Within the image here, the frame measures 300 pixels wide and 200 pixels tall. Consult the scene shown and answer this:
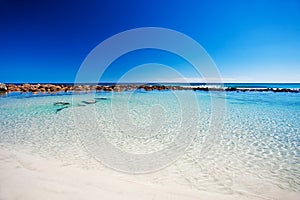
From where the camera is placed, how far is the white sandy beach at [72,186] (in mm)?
2855

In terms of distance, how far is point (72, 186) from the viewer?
10.3 feet

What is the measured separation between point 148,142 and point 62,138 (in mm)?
2815

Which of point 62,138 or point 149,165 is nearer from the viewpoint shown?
point 149,165

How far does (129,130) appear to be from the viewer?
762 centimetres

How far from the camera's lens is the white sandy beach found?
9.37ft

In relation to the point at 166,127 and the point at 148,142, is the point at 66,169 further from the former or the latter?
the point at 166,127

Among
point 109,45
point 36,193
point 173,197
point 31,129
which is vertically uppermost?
point 109,45

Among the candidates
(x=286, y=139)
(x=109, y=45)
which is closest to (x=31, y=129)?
(x=109, y=45)

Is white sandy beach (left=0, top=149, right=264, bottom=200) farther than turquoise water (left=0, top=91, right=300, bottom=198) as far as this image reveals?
No

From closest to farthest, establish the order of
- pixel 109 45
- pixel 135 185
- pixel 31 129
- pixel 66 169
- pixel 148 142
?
pixel 135 185
pixel 66 169
pixel 148 142
pixel 31 129
pixel 109 45

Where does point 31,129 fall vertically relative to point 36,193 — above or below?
above

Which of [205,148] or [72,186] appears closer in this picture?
[72,186]

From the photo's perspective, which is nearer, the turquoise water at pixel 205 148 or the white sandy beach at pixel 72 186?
the white sandy beach at pixel 72 186

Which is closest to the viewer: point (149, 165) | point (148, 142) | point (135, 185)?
point (135, 185)
